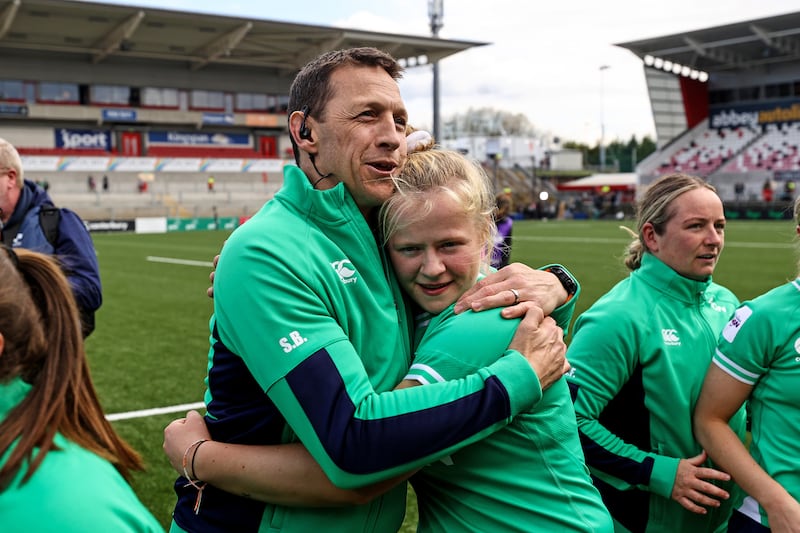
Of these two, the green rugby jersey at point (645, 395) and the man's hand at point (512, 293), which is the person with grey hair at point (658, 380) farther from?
the man's hand at point (512, 293)

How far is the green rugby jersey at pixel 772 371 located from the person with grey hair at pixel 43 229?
341 centimetres

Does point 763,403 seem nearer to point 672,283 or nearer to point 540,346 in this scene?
point 672,283

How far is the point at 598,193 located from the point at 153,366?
57452mm

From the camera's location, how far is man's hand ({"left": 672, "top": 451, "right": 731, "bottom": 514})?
2.49 meters

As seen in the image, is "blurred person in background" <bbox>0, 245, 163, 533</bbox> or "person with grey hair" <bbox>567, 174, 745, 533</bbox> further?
"person with grey hair" <bbox>567, 174, 745, 533</bbox>

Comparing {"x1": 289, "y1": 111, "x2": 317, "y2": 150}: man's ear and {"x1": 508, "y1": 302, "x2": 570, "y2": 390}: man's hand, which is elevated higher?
{"x1": 289, "y1": 111, "x2": 317, "y2": 150}: man's ear

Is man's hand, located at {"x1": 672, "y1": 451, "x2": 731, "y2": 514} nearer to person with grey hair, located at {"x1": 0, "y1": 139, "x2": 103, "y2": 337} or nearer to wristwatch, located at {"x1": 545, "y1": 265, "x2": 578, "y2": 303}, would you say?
wristwatch, located at {"x1": 545, "y1": 265, "x2": 578, "y2": 303}

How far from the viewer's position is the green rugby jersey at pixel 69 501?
3.99 feet

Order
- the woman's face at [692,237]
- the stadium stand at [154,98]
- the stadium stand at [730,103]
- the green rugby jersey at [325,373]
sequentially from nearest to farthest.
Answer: the green rugby jersey at [325,373]
the woman's face at [692,237]
the stadium stand at [154,98]
the stadium stand at [730,103]

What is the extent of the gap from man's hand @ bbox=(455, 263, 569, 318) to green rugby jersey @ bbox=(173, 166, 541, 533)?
5.4 inches

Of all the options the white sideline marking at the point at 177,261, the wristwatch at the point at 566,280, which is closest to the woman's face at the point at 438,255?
the wristwatch at the point at 566,280

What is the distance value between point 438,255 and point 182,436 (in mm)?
762

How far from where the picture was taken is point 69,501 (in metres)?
1.22

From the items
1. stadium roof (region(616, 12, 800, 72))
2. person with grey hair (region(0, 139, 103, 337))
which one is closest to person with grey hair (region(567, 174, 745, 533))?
person with grey hair (region(0, 139, 103, 337))
